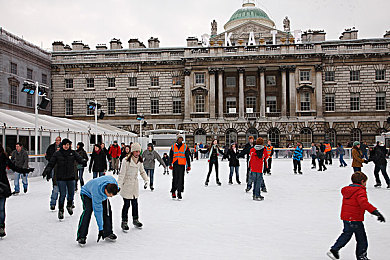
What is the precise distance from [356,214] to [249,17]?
58850 mm

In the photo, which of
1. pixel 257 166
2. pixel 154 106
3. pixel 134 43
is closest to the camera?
pixel 257 166

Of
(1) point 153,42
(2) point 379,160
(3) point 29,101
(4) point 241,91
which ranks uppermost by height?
(1) point 153,42

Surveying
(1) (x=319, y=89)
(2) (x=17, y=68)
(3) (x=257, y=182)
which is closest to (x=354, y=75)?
(1) (x=319, y=89)

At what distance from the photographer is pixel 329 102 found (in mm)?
45062

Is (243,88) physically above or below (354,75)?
below

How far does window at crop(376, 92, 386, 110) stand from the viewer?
44094 mm

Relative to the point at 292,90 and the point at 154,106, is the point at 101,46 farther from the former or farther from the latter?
the point at 292,90

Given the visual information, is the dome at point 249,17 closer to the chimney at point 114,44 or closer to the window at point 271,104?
the window at point 271,104

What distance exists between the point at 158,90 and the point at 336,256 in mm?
42814

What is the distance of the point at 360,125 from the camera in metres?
43.9

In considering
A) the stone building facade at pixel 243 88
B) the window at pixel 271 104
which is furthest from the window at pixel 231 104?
the window at pixel 271 104

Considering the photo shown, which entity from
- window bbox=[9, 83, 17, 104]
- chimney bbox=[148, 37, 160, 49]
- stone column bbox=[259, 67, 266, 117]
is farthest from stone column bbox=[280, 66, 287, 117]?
window bbox=[9, 83, 17, 104]

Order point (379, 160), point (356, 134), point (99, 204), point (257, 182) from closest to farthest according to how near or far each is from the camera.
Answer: point (99, 204) → point (257, 182) → point (379, 160) → point (356, 134)

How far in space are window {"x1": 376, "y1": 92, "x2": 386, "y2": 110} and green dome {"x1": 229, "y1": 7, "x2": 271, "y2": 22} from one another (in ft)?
78.6
